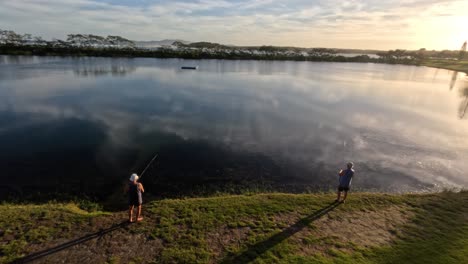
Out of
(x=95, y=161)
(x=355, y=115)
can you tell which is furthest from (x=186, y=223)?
(x=355, y=115)

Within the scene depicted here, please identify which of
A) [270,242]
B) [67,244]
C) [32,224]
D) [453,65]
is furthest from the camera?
[453,65]

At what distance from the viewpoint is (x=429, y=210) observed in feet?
35.6

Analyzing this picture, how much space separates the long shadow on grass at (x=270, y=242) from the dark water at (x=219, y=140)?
3854mm

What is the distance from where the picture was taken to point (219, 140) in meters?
19.7

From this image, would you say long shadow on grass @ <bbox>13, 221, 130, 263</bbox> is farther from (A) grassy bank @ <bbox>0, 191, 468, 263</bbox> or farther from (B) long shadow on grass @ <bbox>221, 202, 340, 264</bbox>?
(B) long shadow on grass @ <bbox>221, 202, 340, 264</bbox>

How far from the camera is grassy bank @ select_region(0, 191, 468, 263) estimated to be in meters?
7.64

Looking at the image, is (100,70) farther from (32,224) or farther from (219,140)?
(32,224)

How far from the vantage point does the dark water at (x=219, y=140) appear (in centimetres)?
1443

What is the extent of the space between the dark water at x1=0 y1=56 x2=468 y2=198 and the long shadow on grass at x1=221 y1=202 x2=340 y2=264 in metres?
3.85

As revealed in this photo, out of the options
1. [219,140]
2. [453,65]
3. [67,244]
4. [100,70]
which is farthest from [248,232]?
[453,65]

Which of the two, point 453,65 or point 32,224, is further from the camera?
point 453,65

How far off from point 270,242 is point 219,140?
12.0 metres

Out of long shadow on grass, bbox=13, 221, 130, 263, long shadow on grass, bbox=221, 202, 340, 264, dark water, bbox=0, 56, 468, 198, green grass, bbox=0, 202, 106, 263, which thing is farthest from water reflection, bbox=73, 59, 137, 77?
long shadow on grass, bbox=221, 202, 340, 264

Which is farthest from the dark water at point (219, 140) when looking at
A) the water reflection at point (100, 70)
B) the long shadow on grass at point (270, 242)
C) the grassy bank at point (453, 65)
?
the grassy bank at point (453, 65)
